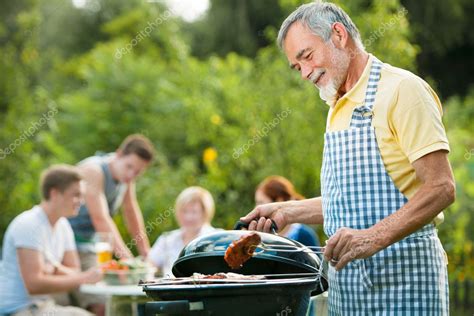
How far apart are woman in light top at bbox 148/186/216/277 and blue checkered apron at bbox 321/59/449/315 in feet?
13.0

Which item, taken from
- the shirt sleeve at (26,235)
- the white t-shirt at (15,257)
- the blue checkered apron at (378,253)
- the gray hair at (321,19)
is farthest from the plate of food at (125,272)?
the gray hair at (321,19)

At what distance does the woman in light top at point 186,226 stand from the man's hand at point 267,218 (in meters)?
3.56

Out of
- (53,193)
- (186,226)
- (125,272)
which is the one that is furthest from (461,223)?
(53,193)

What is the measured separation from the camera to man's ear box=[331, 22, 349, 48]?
10.1 feet

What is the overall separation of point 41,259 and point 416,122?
358 cm

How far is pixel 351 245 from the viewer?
2.83 metres

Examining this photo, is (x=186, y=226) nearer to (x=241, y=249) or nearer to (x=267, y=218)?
(x=267, y=218)

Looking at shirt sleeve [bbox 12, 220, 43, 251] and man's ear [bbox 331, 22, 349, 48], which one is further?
shirt sleeve [bbox 12, 220, 43, 251]

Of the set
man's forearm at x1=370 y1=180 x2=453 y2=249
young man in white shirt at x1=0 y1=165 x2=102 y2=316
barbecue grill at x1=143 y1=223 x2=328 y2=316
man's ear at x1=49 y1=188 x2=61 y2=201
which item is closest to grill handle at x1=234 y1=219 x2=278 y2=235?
barbecue grill at x1=143 y1=223 x2=328 y2=316

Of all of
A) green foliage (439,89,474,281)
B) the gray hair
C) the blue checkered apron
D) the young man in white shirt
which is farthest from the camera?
green foliage (439,89,474,281)

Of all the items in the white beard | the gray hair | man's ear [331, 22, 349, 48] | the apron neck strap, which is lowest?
the apron neck strap

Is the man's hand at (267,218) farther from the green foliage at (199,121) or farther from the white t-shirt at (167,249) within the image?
the green foliage at (199,121)

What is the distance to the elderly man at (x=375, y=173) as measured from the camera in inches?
111

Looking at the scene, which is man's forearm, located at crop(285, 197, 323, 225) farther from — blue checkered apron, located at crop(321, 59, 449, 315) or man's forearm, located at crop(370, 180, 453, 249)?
man's forearm, located at crop(370, 180, 453, 249)
